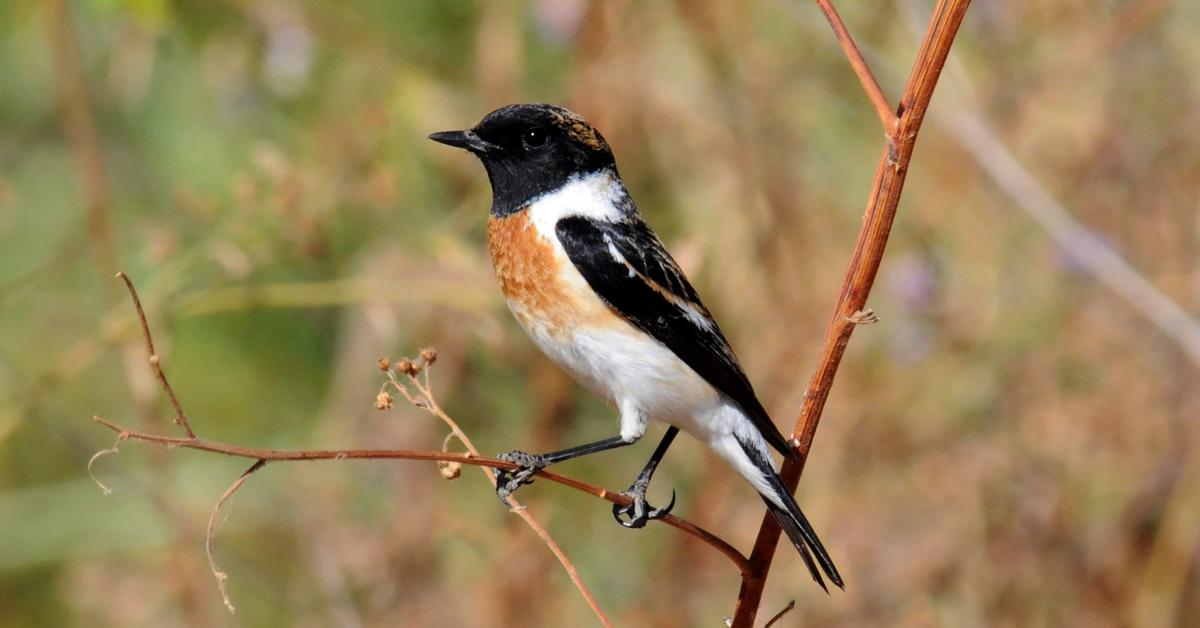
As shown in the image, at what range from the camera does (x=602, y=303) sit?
3.29 metres

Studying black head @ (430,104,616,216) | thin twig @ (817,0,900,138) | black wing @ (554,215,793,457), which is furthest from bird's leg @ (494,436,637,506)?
thin twig @ (817,0,900,138)

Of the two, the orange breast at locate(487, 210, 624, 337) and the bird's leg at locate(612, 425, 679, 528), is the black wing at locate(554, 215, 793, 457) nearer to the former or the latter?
the orange breast at locate(487, 210, 624, 337)

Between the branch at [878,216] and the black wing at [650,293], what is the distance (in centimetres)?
98

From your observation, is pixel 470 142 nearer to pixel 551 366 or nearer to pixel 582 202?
pixel 582 202

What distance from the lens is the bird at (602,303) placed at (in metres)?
3.26

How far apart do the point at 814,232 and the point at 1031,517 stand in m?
1.54

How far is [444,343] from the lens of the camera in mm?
5062

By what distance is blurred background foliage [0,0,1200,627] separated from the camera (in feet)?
15.6

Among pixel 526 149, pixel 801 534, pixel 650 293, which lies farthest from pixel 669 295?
pixel 801 534

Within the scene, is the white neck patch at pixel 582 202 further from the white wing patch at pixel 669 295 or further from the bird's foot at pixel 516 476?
the bird's foot at pixel 516 476

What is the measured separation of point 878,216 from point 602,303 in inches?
49.3

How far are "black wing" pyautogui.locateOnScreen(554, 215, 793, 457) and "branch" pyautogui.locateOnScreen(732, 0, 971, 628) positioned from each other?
3.21 feet

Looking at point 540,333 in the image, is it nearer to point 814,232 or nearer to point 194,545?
point 194,545

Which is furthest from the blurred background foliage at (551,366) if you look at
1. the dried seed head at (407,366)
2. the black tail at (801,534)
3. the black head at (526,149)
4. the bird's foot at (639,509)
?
the dried seed head at (407,366)
